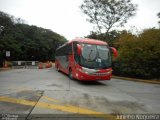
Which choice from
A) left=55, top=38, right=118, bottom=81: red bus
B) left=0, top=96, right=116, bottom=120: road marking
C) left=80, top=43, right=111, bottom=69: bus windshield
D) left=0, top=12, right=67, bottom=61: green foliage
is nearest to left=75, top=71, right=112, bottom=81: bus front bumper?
left=55, top=38, right=118, bottom=81: red bus

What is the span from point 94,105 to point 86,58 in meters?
6.24

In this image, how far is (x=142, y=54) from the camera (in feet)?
60.0

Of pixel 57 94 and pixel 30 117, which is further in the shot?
pixel 57 94

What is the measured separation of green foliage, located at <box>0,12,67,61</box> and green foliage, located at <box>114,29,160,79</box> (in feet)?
103

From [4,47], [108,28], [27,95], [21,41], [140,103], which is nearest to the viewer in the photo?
[140,103]

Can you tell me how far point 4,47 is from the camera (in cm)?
4578

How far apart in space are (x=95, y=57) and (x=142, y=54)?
19.3 ft

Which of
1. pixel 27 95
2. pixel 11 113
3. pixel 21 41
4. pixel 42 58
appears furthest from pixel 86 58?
pixel 42 58

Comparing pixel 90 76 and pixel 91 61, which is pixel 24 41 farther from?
pixel 90 76

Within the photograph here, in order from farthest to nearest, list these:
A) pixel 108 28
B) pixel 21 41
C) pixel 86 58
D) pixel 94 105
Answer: pixel 21 41 < pixel 108 28 < pixel 86 58 < pixel 94 105

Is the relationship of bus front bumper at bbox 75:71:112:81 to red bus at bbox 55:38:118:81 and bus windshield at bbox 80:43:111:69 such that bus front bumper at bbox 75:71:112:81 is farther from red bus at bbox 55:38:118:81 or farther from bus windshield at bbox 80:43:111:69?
bus windshield at bbox 80:43:111:69

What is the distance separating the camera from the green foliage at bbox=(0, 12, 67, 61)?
48.2m

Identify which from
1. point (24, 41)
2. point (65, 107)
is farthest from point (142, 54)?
point (24, 41)

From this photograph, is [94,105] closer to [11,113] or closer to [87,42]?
[11,113]
